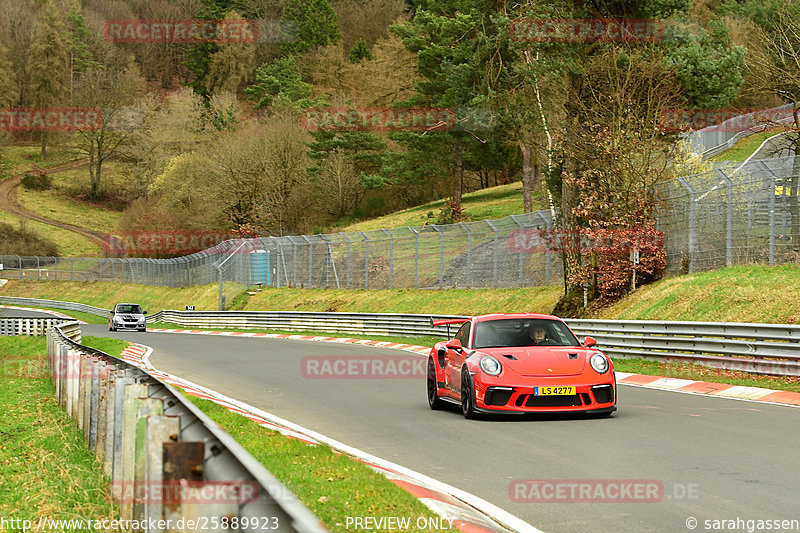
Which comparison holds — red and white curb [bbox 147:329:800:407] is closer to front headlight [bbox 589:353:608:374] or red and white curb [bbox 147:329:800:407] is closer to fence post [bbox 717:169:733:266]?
front headlight [bbox 589:353:608:374]

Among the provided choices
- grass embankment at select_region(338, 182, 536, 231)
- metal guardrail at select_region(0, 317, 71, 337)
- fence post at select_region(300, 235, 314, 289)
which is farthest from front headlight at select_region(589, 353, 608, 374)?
grass embankment at select_region(338, 182, 536, 231)

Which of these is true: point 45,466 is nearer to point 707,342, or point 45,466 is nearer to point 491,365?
point 491,365

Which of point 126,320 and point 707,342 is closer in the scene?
point 707,342

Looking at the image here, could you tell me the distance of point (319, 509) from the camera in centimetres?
654

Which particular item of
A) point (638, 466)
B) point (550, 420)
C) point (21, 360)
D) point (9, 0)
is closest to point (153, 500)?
point (638, 466)

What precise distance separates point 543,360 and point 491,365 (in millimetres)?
642

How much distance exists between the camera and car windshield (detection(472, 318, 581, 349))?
1293 centimetres

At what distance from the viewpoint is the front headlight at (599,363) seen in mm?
11906

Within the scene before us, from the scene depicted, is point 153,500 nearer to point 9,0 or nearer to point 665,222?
point 665,222

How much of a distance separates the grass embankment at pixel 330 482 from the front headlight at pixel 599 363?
13.1 feet

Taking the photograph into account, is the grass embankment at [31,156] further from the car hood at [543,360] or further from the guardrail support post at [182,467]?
the guardrail support post at [182,467]

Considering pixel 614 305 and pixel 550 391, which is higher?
pixel 614 305

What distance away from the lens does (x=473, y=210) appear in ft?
213

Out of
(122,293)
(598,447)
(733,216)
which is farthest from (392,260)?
(122,293)
